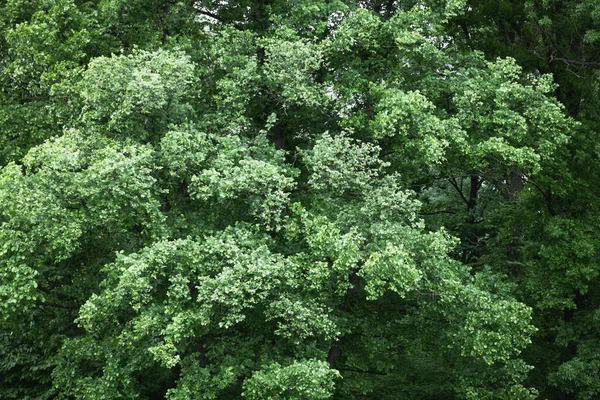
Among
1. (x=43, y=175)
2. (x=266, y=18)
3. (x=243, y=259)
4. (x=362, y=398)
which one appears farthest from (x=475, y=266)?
(x=43, y=175)

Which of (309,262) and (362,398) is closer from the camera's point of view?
(309,262)

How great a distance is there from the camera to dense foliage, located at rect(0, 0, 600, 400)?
12.8 meters

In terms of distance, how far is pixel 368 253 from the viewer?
13.4m

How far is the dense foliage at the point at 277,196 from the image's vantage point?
12820 millimetres

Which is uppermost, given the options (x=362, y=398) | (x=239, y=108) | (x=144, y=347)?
(x=239, y=108)

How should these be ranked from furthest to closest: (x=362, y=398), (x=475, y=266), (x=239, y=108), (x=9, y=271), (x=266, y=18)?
(x=475, y=266) → (x=362, y=398) → (x=266, y=18) → (x=239, y=108) → (x=9, y=271)

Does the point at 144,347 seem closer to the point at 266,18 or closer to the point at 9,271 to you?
the point at 9,271

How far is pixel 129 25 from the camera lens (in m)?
18.3

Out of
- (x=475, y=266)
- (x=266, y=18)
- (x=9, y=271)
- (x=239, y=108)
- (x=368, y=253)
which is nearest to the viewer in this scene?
(x=9, y=271)

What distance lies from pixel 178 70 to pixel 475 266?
558 inches

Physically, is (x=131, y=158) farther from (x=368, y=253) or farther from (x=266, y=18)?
(x=266, y=18)

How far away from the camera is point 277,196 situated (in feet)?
44.8

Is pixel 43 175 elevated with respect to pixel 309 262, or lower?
elevated

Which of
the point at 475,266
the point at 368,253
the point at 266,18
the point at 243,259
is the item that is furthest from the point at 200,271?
the point at 475,266
